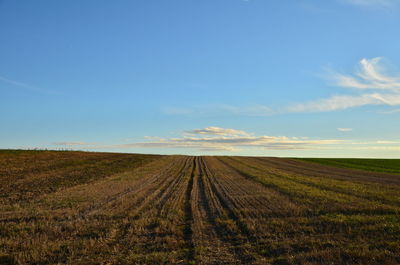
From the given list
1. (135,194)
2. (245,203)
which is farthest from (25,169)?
(245,203)

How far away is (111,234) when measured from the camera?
952 cm

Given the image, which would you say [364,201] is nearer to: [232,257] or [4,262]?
[232,257]

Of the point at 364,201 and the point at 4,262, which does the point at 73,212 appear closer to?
the point at 4,262

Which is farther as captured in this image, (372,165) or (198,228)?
(372,165)

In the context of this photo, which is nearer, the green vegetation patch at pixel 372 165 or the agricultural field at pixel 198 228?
the agricultural field at pixel 198 228

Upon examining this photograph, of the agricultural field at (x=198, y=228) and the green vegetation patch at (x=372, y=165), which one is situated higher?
the green vegetation patch at (x=372, y=165)

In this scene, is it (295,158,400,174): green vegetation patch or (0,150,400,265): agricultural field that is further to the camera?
(295,158,400,174): green vegetation patch

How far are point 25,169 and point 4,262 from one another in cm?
2664

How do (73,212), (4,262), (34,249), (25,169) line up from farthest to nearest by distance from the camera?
1. (25,169)
2. (73,212)
3. (34,249)
4. (4,262)

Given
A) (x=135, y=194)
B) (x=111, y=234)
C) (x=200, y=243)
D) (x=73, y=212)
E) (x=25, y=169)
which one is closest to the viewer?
(x=200, y=243)

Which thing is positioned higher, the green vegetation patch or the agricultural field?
the green vegetation patch

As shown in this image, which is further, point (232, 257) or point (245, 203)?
point (245, 203)

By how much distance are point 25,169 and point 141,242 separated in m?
27.4

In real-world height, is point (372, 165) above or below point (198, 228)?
above
